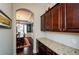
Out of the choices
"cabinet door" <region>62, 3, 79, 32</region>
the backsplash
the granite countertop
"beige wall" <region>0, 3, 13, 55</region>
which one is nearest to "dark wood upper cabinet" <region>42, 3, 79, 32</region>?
"cabinet door" <region>62, 3, 79, 32</region>

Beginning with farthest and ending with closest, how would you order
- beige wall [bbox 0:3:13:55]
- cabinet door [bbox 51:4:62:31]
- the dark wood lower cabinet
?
1. cabinet door [bbox 51:4:62:31]
2. the dark wood lower cabinet
3. beige wall [bbox 0:3:13:55]

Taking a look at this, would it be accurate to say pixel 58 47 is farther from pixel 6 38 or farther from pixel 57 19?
pixel 6 38

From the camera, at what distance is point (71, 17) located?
1.98 m

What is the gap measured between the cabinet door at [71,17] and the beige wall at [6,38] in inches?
30.5

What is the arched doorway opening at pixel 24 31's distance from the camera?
196cm

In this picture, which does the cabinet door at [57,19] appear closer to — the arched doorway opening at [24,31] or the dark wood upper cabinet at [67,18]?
the dark wood upper cabinet at [67,18]

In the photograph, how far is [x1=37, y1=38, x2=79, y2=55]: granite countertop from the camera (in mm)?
2014

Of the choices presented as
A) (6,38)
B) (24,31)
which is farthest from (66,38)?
(6,38)

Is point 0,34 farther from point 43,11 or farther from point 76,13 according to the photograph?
point 76,13

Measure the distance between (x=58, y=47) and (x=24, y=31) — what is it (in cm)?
59

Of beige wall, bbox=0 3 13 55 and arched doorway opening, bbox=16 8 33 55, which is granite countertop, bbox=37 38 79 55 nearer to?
arched doorway opening, bbox=16 8 33 55

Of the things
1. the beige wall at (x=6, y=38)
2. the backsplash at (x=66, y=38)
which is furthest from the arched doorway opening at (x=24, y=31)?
the backsplash at (x=66, y=38)

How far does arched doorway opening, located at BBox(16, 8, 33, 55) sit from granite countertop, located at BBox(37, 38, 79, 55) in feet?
0.60

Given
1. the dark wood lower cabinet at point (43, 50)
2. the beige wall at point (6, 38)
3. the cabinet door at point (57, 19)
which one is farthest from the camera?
the cabinet door at point (57, 19)
